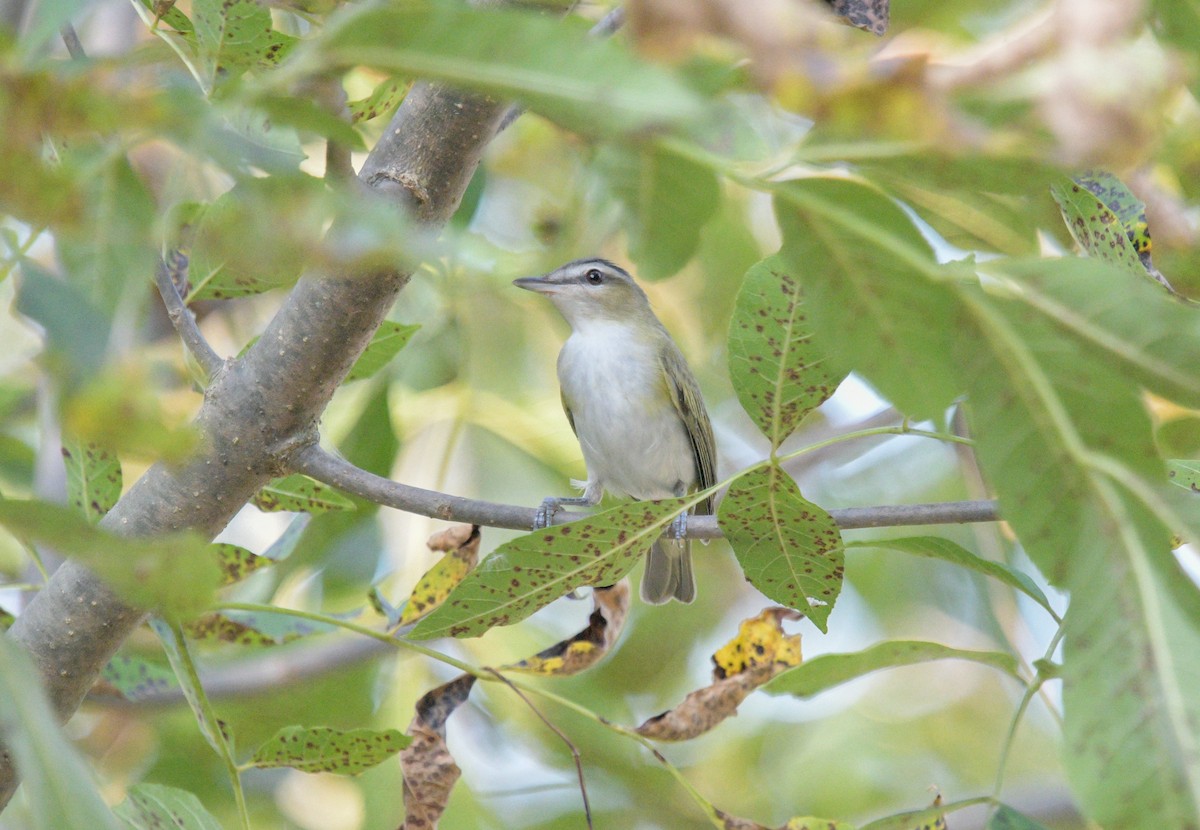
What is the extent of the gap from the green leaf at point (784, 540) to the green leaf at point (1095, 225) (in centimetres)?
57

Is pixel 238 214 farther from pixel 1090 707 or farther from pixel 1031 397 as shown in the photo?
pixel 1090 707

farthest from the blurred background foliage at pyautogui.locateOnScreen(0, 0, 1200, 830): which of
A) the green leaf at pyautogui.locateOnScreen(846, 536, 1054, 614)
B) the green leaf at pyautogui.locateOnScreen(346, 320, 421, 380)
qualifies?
the green leaf at pyautogui.locateOnScreen(846, 536, 1054, 614)

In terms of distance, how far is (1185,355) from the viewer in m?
0.84

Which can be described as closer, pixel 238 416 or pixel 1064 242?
pixel 238 416

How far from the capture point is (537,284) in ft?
14.3

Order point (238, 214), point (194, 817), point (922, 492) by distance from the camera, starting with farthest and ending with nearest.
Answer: point (922, 492), point (194, 817), point (238, 214)

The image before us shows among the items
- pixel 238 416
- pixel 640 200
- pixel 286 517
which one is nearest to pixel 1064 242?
pixel 238 416

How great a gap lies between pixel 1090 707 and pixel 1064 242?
1.80 meters

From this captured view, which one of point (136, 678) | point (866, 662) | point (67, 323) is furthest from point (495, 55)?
point (136, 678)

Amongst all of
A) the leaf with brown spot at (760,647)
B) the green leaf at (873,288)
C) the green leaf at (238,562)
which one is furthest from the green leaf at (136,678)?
the green leaf at (873,288)

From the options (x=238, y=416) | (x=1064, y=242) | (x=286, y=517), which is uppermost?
(x=1064, y=242)

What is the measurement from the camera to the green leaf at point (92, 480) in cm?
212

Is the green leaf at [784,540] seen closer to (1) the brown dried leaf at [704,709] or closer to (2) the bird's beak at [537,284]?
(1) the brown dried leaf at [704,709]

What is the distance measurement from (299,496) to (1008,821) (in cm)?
136
